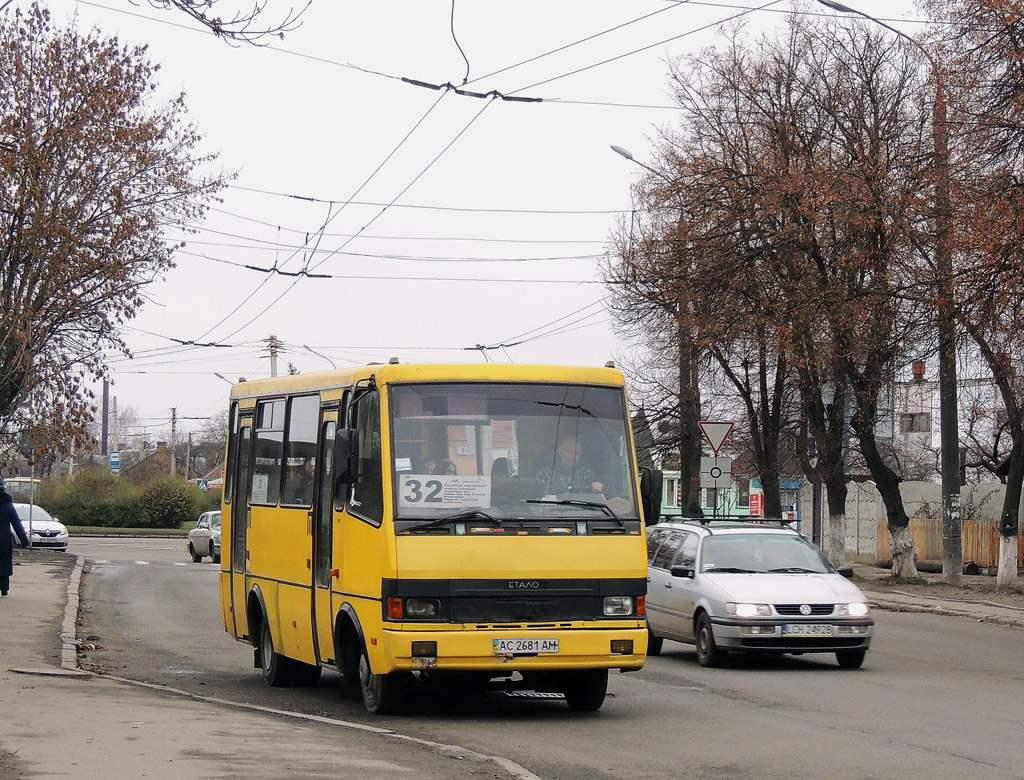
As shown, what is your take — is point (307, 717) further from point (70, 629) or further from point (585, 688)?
point (70, 629)

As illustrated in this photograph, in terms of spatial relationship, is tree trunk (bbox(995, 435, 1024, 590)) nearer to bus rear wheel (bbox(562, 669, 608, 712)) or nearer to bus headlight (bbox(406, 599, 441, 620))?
bus rear wheel (bbox(562, 669, 608, 712))

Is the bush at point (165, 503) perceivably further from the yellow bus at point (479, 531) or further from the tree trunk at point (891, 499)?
the yellow bus at point (479, 531)

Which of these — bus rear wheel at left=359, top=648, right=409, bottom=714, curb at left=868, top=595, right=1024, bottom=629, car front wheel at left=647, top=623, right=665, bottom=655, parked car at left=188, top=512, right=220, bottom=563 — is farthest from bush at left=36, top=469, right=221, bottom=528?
bus rear wheel at left=359, top=648, right=409, bottom=714

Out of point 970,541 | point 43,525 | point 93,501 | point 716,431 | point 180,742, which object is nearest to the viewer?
point 180,742

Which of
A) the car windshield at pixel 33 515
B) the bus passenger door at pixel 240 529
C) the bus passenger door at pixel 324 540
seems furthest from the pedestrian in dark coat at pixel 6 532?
the car windshield at pixel 33 515

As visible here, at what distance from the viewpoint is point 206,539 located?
45188mm

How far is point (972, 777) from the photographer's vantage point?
8734 millimetres

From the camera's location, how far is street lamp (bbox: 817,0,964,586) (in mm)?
23062

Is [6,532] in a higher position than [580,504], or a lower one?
lower

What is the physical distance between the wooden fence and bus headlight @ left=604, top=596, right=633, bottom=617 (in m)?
28.7

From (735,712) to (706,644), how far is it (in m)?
4.17

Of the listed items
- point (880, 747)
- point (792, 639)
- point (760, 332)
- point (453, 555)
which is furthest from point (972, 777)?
point (760, 332)

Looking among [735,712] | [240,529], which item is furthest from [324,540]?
[735,712]

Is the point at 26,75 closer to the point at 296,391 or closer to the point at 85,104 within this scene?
the point at 85,104
